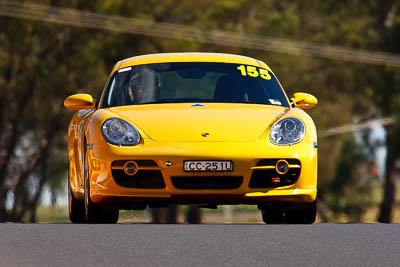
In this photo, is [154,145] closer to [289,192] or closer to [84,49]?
[289,192]

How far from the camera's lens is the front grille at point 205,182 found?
32.4ft

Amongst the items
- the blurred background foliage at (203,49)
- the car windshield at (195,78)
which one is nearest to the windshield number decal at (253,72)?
the car windshield at (195,78)

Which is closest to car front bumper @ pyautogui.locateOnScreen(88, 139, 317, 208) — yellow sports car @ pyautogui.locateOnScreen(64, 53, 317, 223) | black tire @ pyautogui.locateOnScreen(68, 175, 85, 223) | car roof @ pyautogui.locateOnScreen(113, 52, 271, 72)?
yellow sports car @ pyautogui.locateOnScreen(64, 53, 317, 223)

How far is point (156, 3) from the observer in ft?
163

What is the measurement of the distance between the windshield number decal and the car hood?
3.01ft

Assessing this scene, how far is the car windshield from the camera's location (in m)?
11.0

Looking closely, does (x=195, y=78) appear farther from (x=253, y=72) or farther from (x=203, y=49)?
(x=203, y=49)

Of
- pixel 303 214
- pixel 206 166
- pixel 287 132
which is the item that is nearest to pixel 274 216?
pixel 303 214

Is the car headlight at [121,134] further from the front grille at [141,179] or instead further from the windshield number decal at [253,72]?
the windshield number decal at [253,72]

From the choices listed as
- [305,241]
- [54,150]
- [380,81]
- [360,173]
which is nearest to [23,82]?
[54,150]

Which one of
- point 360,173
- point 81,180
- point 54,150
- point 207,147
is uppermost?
point 207,147

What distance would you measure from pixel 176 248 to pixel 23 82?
3668 centimetres

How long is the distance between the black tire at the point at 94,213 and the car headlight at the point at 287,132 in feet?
5.34

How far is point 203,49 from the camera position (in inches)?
1901
